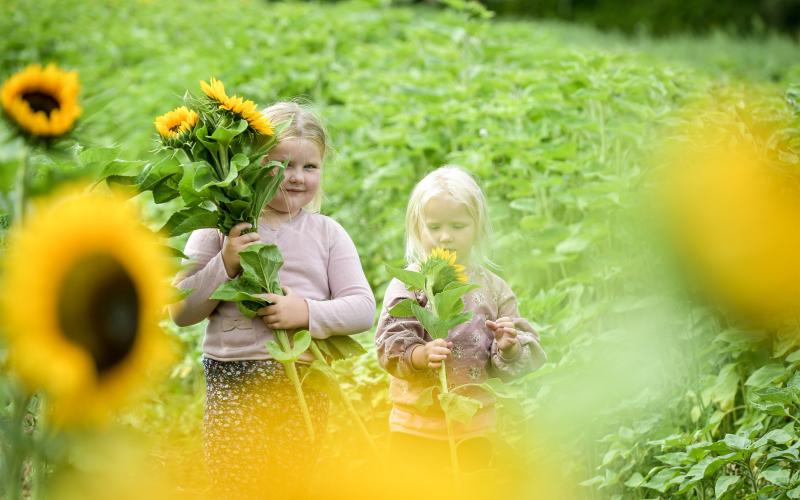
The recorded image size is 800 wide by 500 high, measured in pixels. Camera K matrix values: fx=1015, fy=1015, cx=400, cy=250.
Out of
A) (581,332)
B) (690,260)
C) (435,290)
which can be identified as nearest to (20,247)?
(435,290)

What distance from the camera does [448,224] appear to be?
2850 mm

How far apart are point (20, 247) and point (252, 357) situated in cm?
157

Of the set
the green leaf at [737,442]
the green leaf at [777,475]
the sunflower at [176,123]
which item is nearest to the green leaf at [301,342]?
the sunflower at [176,123]

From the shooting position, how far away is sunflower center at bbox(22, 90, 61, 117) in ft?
4.32

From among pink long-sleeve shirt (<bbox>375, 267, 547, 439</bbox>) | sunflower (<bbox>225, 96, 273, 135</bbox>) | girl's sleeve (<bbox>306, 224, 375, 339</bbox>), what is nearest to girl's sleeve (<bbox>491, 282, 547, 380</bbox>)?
pink long-sleeve shirt (<bbox>375, 267, 547, 439</bbox>)

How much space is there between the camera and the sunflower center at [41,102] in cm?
132

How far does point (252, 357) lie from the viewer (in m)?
2.58

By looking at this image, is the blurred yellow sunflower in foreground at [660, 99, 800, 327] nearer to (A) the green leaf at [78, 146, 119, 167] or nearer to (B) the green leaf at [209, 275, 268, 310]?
(B) the green leaf at [209, 275, 268, 310]

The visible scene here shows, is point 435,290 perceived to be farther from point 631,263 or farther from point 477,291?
point 631,263

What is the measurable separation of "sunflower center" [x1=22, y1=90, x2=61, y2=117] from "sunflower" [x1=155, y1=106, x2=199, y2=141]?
3.03 ft

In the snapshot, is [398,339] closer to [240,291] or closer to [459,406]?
[459,406]

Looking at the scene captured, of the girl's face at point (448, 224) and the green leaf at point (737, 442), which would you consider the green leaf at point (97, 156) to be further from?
the green leaf at point (737, 442)

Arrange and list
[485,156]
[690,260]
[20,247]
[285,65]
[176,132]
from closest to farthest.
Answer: [20,247] → [176,132] → [690,260] → [485,156] → [285,65]

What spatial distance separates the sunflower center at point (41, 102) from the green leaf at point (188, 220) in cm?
79
